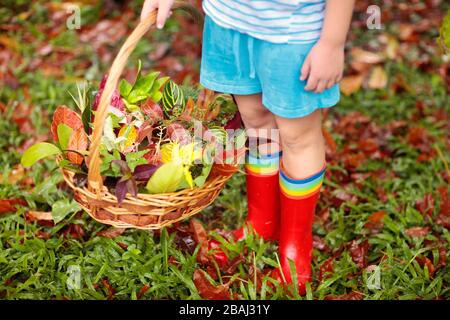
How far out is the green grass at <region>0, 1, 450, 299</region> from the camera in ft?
5.82

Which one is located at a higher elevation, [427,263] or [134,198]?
[134,198]

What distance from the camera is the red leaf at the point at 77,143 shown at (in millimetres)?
1617

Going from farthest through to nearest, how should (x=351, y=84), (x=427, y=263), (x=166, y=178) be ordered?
(x=351, y=84)
(x=427, y=263)
(x=166, y=178)

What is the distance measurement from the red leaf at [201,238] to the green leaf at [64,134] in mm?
537

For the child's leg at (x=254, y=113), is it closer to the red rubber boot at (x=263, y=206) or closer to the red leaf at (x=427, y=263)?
the red rubber boot at (x=263, y=206)

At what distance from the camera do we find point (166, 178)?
4.92ft

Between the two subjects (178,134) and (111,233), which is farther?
(111,233)

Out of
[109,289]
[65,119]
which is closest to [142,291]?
[109,289]

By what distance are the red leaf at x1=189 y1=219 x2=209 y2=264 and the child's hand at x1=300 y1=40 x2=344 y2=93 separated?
0.70 meters

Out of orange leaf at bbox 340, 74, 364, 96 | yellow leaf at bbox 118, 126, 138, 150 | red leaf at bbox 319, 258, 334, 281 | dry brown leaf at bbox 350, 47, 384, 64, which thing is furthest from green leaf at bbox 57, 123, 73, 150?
dry brown leaf at bbox 350, 47, 384, 64

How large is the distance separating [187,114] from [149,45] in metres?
1.44

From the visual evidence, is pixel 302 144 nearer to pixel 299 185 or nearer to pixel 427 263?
pixel 299 185

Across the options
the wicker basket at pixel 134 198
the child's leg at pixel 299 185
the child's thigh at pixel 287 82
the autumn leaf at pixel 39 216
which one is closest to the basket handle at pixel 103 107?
the wicker basket at pixel 134 198

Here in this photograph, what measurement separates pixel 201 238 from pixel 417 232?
72 cm
